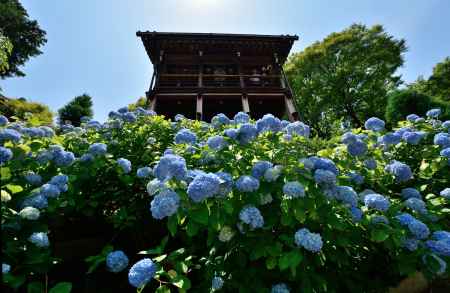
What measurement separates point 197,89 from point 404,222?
999 cm

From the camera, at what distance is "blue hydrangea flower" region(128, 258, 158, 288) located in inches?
58.4

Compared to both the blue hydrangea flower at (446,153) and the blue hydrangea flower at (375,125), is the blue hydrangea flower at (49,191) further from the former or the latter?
the blue hydrangea flower at (446,153)

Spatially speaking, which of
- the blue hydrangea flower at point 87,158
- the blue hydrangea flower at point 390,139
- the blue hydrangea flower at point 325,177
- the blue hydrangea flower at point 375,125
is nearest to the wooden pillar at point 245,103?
the blue hydrangea flower at point 375,125

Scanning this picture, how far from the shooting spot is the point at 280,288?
1583mm

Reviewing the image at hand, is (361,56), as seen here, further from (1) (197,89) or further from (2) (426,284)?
(2) (426,284)

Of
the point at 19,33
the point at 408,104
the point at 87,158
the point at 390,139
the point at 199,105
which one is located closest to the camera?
the point at 87,158

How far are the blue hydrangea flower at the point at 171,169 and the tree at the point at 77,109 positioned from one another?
18.3 metres

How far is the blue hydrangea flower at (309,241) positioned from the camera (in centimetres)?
146

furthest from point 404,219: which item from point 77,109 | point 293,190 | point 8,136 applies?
point 77,109

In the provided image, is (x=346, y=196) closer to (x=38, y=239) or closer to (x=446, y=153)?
(x=446, y=153)

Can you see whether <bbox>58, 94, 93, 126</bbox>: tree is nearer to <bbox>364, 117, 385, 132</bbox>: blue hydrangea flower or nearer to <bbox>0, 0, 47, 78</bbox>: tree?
<bbox>0, 0, 47, 78</bbox>: tree

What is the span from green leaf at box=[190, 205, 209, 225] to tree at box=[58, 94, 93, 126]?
18493 mm

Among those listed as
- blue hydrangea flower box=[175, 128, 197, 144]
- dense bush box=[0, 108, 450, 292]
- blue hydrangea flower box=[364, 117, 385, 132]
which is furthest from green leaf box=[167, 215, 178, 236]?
blue hydrangea flower box=[364, 117, 385, 132]

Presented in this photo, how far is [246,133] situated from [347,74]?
1860 cm
